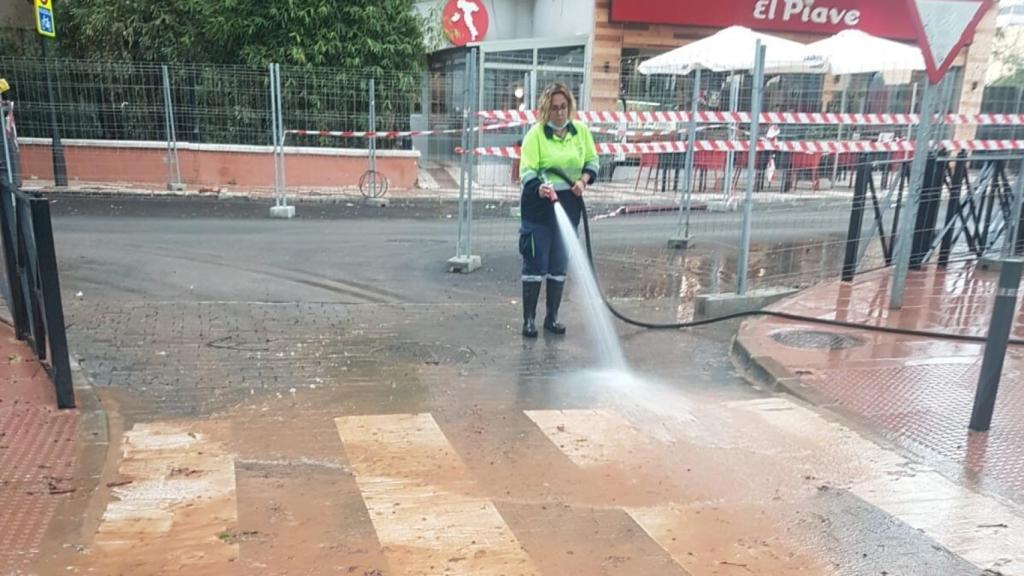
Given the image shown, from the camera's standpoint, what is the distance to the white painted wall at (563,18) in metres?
17.9

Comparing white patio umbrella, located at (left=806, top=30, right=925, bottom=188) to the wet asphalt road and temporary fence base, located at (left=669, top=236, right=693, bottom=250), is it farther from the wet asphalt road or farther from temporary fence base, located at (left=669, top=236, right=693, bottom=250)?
the wet asphalt road

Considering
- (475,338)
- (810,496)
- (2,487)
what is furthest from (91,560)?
(475,338)

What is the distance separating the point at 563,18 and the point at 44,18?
36.2 ft

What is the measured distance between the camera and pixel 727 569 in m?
3.22

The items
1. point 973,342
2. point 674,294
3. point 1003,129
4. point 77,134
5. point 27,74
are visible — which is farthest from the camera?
point 77,134

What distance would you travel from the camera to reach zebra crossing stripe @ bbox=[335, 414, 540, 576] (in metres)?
3.22

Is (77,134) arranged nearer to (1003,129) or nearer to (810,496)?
(810,496)

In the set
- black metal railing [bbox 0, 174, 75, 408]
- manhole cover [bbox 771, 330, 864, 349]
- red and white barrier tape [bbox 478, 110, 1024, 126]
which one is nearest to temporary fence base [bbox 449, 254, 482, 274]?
red and white barrier tape [bbox 478, 110, 1024, 126]

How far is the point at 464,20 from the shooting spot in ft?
48.7

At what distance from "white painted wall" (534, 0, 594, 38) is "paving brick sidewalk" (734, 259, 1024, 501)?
37.7ft

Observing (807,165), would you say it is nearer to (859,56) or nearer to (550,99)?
(859,56)

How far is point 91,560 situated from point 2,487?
0.91 metres

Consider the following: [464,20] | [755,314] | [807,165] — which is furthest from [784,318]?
[464,20]

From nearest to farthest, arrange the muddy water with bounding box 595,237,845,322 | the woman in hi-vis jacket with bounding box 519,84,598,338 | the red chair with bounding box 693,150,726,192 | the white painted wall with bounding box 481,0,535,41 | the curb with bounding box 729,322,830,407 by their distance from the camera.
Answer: the curb with bounding box 729,322,830,407 → the woman in hi-vis jacket with bounding box 519,84,598,338 → the muddy water with bounding box 595,237,845,322 → the red chair with bounding box 693,150,726,192 → the white painted wall with bounding box 481,0,535,41
